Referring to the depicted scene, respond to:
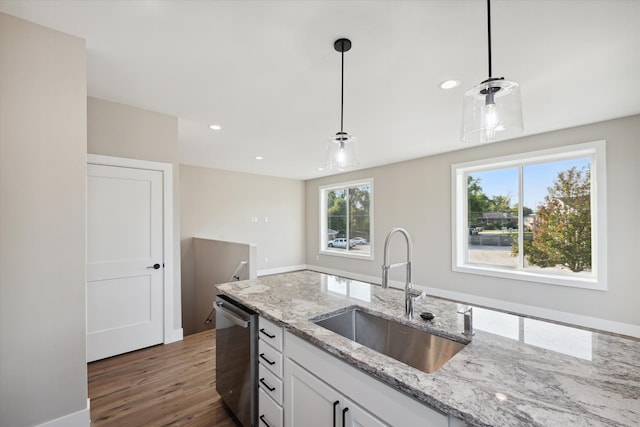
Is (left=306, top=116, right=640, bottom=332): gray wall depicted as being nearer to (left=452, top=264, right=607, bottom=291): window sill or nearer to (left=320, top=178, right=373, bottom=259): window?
(left=452, top=264, right=607, bottom=291): window sill

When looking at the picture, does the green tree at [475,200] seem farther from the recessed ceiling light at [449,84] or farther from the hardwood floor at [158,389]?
the hardwood floor at [158,389]

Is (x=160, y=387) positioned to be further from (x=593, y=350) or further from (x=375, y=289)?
(x=593, y=350)

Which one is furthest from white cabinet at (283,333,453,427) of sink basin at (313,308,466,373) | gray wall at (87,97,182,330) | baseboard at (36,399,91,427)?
gray wall at (87,97,182,330)

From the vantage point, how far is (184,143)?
14.1 ft

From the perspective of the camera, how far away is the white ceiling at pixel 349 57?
166 centimetres

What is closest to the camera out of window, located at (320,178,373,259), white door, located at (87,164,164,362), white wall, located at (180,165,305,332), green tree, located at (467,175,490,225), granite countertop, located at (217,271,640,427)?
granite countertop, located at (217,271,640,427)

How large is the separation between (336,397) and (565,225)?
14.1ft

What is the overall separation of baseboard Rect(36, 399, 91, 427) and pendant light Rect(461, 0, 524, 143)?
3096 millimetres

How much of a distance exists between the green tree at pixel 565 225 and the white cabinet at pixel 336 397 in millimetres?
4222

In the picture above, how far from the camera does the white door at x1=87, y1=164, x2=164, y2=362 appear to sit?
8.96 ft

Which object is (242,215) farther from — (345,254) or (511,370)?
(511,370)

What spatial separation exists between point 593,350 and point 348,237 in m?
5.90

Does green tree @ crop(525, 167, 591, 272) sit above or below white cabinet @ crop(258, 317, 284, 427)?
above

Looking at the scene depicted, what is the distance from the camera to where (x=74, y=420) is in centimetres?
186
